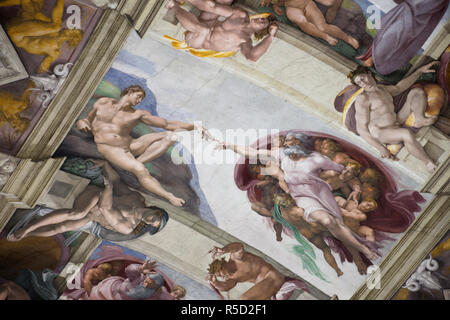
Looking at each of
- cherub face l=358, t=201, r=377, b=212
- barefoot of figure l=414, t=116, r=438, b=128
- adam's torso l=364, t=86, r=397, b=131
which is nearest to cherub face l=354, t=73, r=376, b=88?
adam's torso l=364, t=86, r=397, b=131

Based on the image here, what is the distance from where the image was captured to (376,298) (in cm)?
1002

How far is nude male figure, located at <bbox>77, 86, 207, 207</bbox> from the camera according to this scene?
870 centimetres

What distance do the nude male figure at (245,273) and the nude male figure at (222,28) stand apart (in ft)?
13.9

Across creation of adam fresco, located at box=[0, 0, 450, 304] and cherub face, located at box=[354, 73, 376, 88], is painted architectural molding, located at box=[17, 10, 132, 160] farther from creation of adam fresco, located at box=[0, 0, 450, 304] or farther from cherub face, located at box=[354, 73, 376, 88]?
cherub face, located at box=[354, 73, 376, 88]

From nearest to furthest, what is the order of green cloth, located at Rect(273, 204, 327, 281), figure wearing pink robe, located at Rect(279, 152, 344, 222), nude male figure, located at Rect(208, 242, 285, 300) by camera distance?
figure wearing pink robe, located at Rect(279, 152, 344, 222)
green cloth, located at Rect(273, 204, 327, 281)
nude male figure, located at Rect(208, 242, 285, 300)

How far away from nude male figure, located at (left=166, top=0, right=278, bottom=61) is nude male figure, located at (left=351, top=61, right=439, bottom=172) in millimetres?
1535

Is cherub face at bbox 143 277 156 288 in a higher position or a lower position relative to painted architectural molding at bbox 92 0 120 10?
lower

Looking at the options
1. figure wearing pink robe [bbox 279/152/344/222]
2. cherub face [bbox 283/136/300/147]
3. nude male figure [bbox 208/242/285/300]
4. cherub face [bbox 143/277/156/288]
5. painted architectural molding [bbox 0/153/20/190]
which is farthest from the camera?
cherub face [bbox 143/277/156/288]

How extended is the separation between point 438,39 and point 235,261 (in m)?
5.70

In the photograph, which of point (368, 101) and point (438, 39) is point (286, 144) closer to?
point (368, 101)

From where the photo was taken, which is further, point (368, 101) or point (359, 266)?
point (359, 266)

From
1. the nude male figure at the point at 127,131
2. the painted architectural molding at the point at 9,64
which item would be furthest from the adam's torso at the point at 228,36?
the painted architectural molding at the point at 9,64
